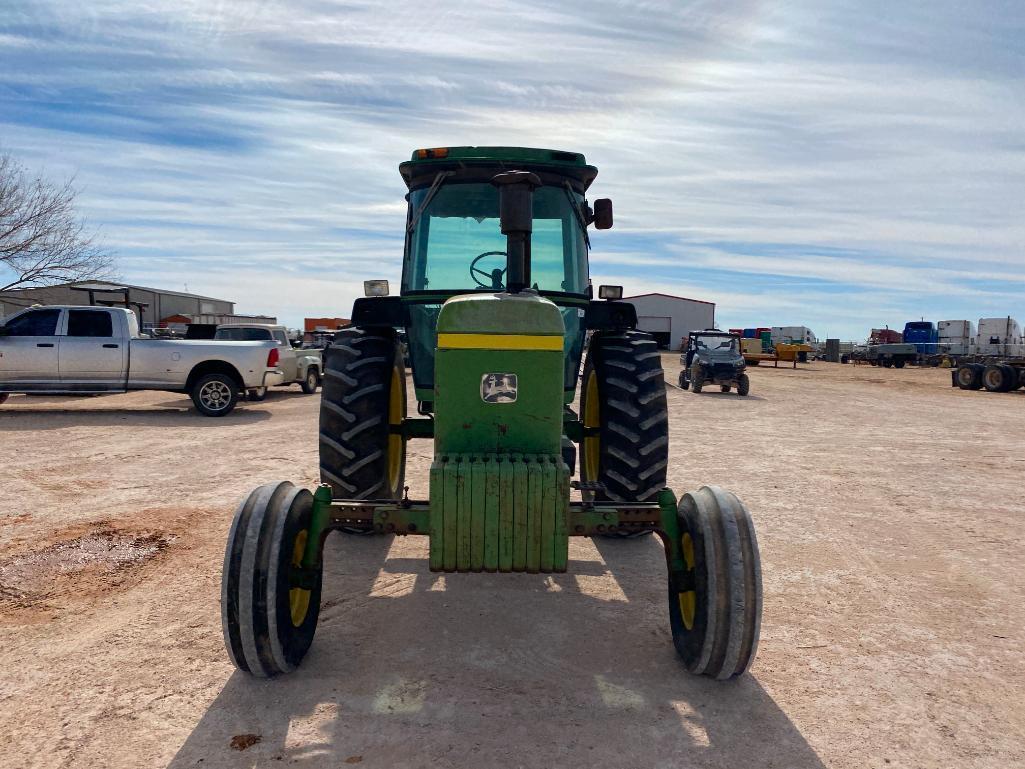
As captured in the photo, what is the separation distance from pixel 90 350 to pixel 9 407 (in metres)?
2.57

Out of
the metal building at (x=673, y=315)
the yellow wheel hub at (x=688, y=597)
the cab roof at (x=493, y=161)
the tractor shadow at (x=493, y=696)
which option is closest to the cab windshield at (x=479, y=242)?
the cab roof at (x=493, y=161)

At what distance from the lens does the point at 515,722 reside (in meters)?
3.13

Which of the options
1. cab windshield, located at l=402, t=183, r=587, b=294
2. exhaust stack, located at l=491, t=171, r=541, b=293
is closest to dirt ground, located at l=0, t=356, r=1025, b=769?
cab windshield, located at l=402, t=183, r=587, b=294

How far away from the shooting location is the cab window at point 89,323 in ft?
44.1

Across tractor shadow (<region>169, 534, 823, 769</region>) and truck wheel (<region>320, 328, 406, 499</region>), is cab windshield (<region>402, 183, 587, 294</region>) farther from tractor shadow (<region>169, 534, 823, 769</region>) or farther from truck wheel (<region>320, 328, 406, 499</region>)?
tractor shadow (<region>169, 534, 823, 769</region>)

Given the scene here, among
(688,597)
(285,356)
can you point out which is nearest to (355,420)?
(688,597)

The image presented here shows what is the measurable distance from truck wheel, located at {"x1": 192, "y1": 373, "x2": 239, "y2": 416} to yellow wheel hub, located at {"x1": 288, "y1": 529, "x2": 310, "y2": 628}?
10.7 m

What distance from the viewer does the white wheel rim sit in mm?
13641

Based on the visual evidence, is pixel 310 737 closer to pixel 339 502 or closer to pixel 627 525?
pixel 339 502

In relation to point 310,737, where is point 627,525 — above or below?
above

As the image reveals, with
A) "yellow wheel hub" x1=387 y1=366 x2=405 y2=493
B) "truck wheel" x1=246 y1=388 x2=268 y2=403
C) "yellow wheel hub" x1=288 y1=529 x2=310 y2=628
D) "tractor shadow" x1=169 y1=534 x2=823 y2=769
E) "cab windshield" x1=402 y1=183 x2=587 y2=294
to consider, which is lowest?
"tractor shadow" x1=169 y1=534 x2=823 y2=769

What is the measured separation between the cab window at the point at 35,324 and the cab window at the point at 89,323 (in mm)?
302

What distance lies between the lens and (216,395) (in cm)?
1370

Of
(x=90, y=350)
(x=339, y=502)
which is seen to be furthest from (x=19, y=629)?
(x=90, y=350)
